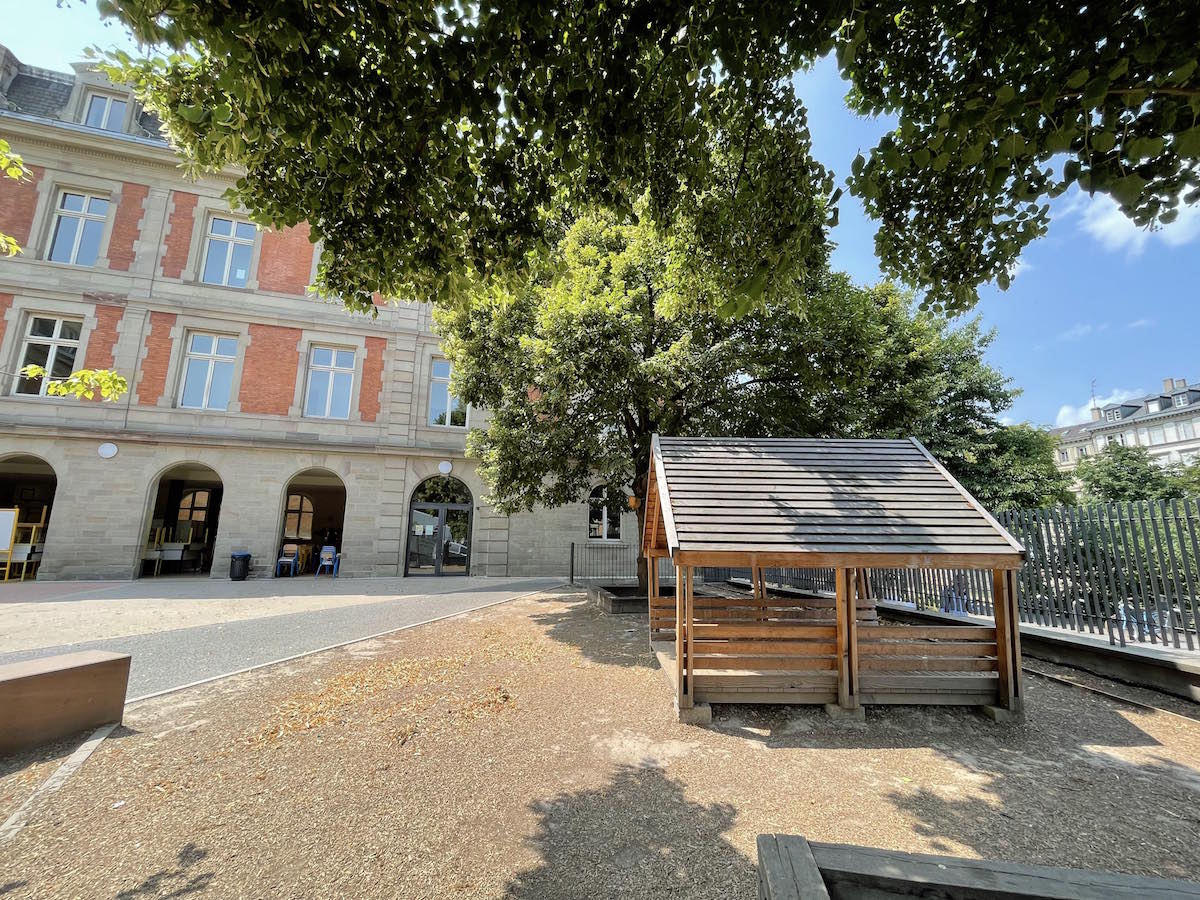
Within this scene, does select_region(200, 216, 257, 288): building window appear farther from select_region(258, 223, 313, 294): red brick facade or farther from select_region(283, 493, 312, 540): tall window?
select_region(283, 493, 312, 540): tall window

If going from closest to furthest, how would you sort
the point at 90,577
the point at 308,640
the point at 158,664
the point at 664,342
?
the point at 158,664 → the point at 308,640 → the point at 664,342 → the point at 90,577

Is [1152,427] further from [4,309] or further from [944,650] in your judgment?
[4,309]

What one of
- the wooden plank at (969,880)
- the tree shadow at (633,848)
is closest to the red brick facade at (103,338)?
the tree shadow at (633,848)

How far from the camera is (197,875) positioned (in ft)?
9.55

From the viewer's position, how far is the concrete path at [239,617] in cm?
698

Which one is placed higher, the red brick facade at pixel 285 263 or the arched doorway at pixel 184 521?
the red brick facade at pixel 285 263

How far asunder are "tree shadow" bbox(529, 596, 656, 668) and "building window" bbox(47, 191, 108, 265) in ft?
64.8

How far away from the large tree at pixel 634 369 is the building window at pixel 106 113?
16105 millimetres

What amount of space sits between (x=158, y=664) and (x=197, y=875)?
5324mm

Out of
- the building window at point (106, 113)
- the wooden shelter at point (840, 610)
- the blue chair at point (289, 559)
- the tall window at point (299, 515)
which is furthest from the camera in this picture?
the tall window at point (299, 515)

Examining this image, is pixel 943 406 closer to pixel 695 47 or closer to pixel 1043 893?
pixel 695 47

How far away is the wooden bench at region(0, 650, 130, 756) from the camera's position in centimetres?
421

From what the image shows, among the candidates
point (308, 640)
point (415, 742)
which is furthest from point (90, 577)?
point (415, 742)

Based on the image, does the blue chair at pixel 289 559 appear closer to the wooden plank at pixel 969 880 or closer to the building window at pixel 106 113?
the building window at pixel 106 113
